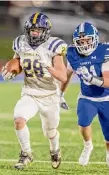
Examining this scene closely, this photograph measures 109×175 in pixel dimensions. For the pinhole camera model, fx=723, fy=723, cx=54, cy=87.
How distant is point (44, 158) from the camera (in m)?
5.52

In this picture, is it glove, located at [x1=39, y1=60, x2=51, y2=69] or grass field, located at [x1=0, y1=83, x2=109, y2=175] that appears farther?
grass field, located at [x1=0, y1=83, x2=109, y2=175]

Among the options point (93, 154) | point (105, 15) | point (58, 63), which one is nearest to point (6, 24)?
point (105, 15)

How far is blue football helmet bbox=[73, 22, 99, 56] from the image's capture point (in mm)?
4758

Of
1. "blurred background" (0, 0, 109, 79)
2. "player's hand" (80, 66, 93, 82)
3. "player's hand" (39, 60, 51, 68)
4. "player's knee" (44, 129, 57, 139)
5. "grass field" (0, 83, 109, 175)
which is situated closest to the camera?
"player's hand" (80, 66, 93, 82)

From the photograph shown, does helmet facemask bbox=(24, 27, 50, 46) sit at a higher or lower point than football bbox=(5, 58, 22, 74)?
higher

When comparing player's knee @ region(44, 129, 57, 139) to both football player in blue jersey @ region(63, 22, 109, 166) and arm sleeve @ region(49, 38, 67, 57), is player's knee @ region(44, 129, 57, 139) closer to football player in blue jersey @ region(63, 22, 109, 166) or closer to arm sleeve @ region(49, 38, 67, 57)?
football player in blue jersey @ region(63, 22, 109, 166)

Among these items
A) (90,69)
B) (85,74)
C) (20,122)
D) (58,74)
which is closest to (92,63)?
(90,69)

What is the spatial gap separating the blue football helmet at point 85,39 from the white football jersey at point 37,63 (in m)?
0.10

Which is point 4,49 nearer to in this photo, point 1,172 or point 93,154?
point 93,154

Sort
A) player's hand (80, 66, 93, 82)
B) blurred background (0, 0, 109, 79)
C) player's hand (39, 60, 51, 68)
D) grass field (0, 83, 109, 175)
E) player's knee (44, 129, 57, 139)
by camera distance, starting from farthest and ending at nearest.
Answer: blurred background (0, 0, 109, 79) < player's knee (44, 129, 57, 139) < grass field (0, 83, 109, 175) < player's hand (39, 60, 51, 68) < player's hand (80, 66, 93, 82)

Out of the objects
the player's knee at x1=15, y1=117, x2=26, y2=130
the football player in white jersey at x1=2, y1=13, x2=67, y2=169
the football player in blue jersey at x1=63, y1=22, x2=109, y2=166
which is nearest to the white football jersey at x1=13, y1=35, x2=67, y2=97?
the football player in white jersey at x1=2, y1=13, x2=67, y2=169

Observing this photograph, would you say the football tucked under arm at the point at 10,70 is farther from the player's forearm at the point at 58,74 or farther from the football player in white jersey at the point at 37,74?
the player's forearm at the point at 58,74

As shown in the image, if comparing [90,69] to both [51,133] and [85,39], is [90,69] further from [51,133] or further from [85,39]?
[51,133]

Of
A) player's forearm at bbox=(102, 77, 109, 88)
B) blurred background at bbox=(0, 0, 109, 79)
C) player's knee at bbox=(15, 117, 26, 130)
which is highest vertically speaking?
player's forearm at bbox=(102, 77, 109, 88)
